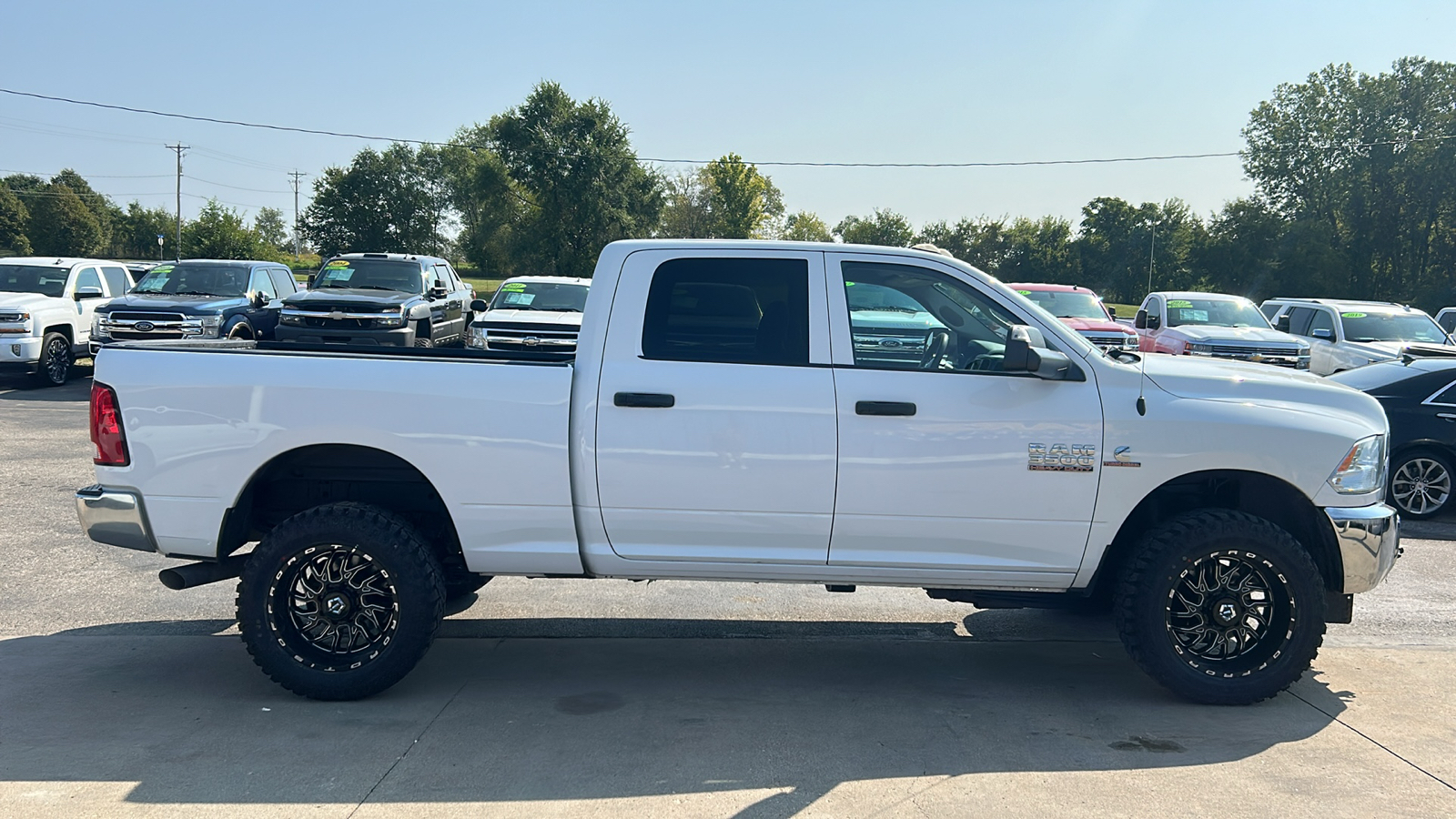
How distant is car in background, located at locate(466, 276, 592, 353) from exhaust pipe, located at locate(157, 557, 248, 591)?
24.3 feet

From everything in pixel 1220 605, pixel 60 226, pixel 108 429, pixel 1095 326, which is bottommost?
pixel 1220 605

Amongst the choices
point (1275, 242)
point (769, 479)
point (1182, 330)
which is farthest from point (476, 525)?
point (1275, 242)

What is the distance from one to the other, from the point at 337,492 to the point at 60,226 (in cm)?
10382

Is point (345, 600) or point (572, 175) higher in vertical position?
point (572, 175)

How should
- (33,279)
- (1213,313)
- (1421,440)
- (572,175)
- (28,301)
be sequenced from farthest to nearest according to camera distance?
(572,175)
(33,279)
(1213,313)
(28,301)
(1421,440)

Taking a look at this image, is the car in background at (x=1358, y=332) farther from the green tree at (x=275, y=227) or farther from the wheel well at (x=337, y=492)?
the green tree at (x=275, y=227)

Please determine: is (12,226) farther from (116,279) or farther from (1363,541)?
(1363,541)

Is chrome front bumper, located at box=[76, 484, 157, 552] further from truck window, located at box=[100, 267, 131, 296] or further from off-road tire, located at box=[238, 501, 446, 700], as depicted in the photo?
truck window, located at box=[100, 267, 131, 296]

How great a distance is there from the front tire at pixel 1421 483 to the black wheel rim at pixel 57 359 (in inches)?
720

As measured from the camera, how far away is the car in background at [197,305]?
51.9 feet

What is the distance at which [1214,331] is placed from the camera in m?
16.0

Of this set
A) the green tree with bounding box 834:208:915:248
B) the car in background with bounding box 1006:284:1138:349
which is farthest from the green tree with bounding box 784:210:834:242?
the car in background with bounding box 1006:284:1138:349

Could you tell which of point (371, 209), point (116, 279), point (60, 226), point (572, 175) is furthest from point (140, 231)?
point (116, 279)

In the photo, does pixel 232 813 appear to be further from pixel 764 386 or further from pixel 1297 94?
pixel 1297 94
